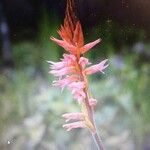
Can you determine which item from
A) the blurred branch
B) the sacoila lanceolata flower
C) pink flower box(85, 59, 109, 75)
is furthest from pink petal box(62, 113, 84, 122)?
the blurred branch

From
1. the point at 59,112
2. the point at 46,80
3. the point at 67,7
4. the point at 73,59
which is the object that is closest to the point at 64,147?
the point at 59,112

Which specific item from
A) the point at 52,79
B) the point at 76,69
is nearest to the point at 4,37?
the point at 52,79

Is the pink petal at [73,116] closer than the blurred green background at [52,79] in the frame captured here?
Yes

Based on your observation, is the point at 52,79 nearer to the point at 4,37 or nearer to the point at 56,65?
the point at 56,65

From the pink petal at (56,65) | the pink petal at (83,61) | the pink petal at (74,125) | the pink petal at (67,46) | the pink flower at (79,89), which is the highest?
the pink petal at (67,46)

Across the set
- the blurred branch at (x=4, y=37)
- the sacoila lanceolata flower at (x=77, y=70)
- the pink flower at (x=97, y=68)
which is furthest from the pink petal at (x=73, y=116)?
the blurred branch at (x=4, y=37)

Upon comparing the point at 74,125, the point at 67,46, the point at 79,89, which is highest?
the point at 67,46

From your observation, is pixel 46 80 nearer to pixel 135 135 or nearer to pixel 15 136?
pixel 15 136

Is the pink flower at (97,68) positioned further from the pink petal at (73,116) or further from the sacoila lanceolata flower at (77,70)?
the pink petal at (73,116)
